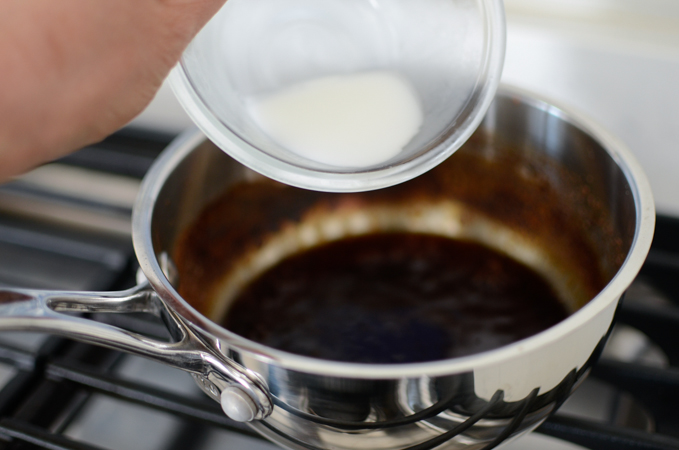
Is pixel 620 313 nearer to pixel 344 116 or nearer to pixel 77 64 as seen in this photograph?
pixel 344 116

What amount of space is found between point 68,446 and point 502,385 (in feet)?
0.79

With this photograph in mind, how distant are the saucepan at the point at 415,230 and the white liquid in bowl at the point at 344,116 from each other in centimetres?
8

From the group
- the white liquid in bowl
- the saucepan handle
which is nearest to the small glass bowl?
the white liquid in bowl

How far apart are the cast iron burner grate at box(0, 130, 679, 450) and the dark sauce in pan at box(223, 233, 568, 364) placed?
7 centimetres

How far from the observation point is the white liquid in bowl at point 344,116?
394 millimetres

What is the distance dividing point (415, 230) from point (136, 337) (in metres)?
0.32

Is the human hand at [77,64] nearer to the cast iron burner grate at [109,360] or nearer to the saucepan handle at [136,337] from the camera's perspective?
the saucepan handle at [136,337]

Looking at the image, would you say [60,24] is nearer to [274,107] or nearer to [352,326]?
[274,107]

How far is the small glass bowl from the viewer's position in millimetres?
369

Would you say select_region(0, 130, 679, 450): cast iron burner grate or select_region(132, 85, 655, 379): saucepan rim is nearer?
select_region(132, 85, 655, 379): saucepan rim

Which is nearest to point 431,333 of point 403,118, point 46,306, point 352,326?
point 352,326

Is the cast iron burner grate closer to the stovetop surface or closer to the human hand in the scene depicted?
the stovetop surface

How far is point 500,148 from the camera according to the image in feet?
1.68

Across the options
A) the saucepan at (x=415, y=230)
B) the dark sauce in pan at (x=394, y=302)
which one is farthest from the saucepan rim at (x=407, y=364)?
the dark sauce in pan at (x=394, y=302)
